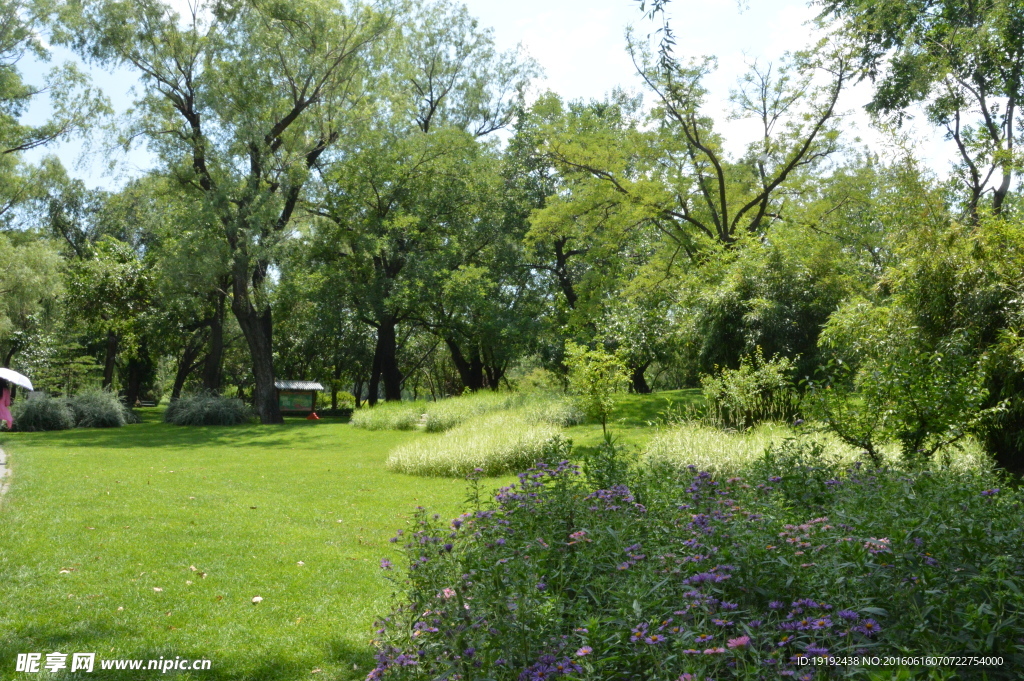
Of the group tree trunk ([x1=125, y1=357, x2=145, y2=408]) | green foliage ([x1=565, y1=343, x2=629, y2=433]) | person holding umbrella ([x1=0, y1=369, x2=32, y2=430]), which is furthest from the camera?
tree trunk ([x1=125, y1=357, x2=145, y2=408])

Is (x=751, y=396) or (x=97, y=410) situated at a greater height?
(x=97, y=410)

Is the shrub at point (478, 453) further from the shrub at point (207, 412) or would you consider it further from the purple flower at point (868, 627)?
the shrub at point (207, 412)

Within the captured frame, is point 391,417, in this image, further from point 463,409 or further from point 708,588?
point 708,588

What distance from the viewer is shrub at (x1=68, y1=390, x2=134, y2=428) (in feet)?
73.2

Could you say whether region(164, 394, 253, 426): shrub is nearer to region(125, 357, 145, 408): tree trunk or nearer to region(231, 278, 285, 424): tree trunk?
region(231, 278, 285, 424): tree trunk

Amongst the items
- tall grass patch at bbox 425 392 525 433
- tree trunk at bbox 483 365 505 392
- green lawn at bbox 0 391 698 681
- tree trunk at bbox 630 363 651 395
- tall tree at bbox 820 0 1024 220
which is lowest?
green lawn at bbox 0 391 698 681

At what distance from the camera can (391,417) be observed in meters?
20.4

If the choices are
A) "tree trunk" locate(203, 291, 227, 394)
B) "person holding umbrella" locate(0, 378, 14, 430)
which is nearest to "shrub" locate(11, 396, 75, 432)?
"tree trunk" locate(203, 291, 227, 394)

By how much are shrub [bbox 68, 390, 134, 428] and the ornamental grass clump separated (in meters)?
21.4

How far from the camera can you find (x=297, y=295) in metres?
24.2

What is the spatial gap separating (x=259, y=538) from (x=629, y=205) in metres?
14.0

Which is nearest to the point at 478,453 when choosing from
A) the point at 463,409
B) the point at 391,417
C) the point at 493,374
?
the point at 463,409

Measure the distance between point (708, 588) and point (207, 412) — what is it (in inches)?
896

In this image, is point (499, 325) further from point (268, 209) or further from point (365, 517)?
point (365, 517)
